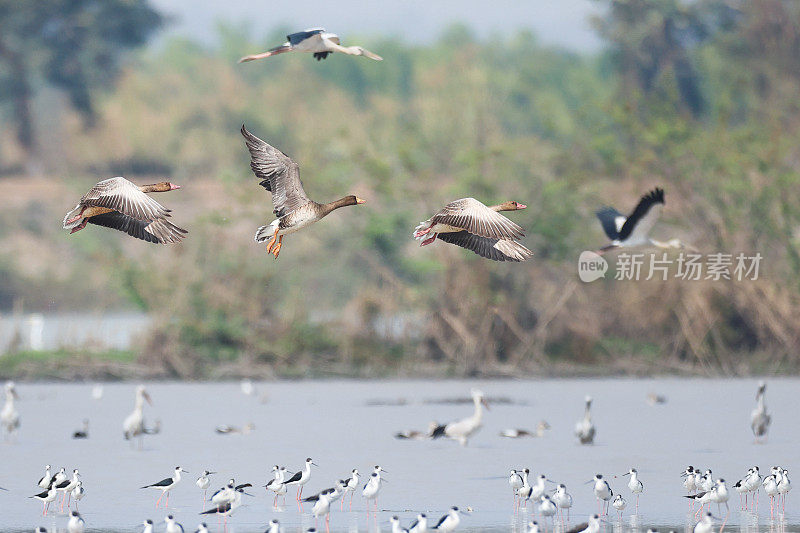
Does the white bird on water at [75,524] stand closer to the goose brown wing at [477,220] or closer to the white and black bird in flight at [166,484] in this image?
the white and black bird in flight at [166,484]

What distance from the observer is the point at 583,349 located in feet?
88.1

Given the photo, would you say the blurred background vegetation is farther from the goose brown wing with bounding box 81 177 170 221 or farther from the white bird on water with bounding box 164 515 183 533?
the goose brown wing with bounding box 81 177 170 221

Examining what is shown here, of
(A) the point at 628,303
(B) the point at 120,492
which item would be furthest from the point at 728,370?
(B) the point at 120,492

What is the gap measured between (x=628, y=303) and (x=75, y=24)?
3097cm

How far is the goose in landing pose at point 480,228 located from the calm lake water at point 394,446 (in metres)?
2.41

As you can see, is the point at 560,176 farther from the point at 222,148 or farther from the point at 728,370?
the point at 222,148

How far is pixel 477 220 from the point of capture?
38.5 ft

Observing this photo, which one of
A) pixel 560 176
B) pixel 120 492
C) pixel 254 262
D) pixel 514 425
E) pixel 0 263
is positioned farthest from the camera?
pixel 0 263

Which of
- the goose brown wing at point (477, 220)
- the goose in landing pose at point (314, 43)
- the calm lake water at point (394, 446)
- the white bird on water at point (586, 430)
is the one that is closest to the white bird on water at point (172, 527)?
the calm lake water at point (394, 446)

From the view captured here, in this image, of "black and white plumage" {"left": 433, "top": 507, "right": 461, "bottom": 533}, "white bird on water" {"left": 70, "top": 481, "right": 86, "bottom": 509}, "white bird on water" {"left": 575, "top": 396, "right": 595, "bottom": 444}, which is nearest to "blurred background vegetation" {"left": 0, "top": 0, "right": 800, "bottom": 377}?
"white bird on water" {"left": 575, "top": 396, "right": 595, "bottom": 444}

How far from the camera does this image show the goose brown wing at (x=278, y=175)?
12.1 m

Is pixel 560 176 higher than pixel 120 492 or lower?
higher

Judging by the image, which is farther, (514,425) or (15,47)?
(15,47)

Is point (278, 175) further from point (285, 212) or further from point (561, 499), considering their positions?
point (561, 499)
